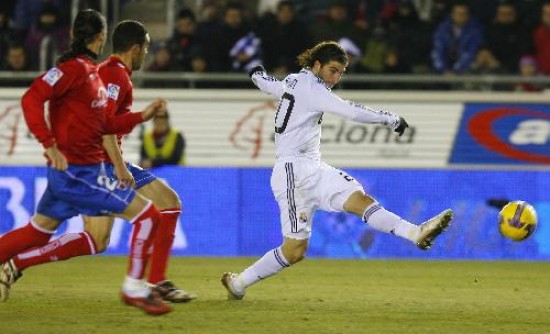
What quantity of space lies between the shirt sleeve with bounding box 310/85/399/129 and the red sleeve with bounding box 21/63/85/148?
1957 millimetres

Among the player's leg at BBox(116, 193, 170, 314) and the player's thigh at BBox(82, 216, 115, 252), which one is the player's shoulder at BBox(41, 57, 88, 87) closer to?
the player's leg at BBox(116, 193, 170, 314)

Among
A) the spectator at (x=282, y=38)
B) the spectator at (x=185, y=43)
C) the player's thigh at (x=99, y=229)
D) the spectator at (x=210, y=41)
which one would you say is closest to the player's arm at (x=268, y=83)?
the player's thigh at (x=99, y=229)

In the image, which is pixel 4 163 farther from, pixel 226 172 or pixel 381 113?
pixel 381 113

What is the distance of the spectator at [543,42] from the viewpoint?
51.0 feet

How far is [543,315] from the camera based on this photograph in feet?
27.6

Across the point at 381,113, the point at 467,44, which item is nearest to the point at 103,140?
the point at 381,113

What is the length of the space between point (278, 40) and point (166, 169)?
8.08 feet

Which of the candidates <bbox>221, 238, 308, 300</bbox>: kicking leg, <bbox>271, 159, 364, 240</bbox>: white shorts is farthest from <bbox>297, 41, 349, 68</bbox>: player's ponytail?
<bbox>221, 238, 308, 300</bbox>: kicking leg

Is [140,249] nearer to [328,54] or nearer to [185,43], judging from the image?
[328,54]

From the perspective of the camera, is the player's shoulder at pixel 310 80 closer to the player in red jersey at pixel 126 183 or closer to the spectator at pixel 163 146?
the player in red jersey at pixel 126 183

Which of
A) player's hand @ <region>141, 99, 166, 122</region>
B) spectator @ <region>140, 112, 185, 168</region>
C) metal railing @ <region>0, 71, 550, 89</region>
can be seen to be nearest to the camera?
player's hand @ <region>141, 99, 166, 122</region>

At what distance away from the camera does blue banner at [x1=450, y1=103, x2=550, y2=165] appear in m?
15.4

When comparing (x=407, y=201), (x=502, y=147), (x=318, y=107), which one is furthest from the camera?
(x=502, y=147)

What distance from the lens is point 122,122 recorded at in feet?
26.2
